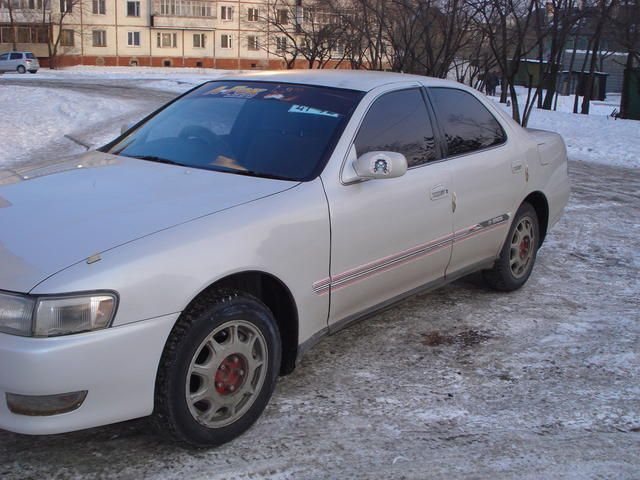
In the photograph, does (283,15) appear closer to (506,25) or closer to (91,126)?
(506,25)

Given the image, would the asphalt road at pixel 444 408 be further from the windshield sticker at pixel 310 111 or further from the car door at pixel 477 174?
the windshield sticker at pixel 310 111

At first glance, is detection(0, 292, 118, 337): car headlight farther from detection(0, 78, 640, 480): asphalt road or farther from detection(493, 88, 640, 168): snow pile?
detection(493, 88, 640, 168): snow pile

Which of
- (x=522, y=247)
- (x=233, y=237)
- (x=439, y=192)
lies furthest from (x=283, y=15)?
(x=233, y=237)

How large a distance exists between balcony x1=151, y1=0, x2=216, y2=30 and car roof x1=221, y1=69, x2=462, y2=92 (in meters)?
62.4

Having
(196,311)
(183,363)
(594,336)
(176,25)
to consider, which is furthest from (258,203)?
(176,25)

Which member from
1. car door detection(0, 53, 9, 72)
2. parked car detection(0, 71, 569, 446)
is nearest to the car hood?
parked car detection(0, 71, 569, 446)

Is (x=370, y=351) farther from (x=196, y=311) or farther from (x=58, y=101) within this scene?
(x=58, y=101)

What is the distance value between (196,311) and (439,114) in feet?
7.83

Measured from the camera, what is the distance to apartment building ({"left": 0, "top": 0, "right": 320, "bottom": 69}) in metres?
60.1

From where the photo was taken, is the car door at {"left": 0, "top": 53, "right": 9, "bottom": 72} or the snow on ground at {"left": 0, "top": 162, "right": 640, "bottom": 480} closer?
the snow on ground at {"left": 0, "top": 162, "right": 640, "bottom": 480}

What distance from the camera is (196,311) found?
120 inches

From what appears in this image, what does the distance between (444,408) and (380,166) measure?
1.26m

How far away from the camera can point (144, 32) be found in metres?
64.0

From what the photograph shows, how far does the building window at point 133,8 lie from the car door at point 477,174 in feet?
208
